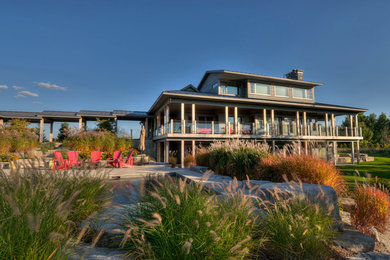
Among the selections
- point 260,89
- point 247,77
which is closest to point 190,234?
point 247,77

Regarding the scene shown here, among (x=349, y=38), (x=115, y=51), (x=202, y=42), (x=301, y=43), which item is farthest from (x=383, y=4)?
(x=115, y=51)

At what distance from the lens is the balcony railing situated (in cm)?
1563

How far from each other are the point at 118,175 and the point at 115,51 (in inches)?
507

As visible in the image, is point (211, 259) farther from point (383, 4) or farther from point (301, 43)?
point (301, 43)

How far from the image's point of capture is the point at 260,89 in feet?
66.4

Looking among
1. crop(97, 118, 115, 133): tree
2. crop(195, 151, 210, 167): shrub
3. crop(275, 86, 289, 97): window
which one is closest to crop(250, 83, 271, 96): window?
crop(275, 86, 289, 97): window

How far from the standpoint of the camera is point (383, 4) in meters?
10.0

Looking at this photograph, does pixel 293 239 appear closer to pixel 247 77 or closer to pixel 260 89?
pixel 247 77

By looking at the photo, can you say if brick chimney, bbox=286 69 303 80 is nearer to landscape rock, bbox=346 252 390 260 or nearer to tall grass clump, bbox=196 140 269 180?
tall grass clump, bbox=196 140 269 180

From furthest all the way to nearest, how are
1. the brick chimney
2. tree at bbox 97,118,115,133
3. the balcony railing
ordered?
the brick chimney, tree at bbox 97,118,115,133, the balcony railing

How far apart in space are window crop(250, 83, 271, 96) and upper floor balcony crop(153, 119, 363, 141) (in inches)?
133

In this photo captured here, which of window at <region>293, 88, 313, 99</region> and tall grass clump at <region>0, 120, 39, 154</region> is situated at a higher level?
window at <region>293, 88, 313, 99</region>

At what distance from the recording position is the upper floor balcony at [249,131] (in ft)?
50.7

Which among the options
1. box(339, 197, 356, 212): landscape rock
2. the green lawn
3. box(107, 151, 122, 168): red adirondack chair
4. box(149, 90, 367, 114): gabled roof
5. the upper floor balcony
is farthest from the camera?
the upper floor balcony
